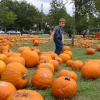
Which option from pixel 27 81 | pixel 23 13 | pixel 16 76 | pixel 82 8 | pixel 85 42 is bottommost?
pixel 85 42

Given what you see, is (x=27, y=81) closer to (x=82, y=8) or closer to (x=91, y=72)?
(x=91, y=72)

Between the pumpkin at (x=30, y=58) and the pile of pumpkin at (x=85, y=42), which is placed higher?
the pumpkin at (x=30, y=58)

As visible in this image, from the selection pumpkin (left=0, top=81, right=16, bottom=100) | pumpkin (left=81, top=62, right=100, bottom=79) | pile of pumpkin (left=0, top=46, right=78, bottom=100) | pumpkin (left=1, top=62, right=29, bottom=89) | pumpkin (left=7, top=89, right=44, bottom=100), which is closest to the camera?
pumpkin (left=7, top=89, right=44, bottom=100)

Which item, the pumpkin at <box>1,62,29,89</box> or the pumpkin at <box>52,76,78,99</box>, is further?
the pumpkin at <box>1,62,29,89</box>

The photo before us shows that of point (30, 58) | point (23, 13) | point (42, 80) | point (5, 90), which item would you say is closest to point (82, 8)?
point (30, 58)

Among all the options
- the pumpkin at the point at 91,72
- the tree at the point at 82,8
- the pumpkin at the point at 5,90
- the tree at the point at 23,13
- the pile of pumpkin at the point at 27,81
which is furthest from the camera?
the tree at the point at 23,13

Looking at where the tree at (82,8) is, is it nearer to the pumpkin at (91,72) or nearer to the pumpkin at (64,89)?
the pumpkin at (91,72)

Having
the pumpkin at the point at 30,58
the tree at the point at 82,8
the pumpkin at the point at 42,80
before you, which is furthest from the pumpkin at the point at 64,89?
the tree at the point at 82,8

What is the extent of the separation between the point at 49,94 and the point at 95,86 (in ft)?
3.24

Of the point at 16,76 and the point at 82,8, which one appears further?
the point at 82,8

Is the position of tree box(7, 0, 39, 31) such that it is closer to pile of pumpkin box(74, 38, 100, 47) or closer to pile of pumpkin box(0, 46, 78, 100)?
pile of pumpkin box(74, 38, 100, 47)

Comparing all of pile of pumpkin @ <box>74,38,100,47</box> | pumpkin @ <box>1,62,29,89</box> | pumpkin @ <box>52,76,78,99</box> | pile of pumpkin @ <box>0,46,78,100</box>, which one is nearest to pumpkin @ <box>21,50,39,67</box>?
pile of pumpkin @ <box>0,46,78,100</box>

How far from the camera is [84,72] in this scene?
5074 mm

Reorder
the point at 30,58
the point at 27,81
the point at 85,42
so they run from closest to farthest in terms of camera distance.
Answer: the point at 27,81 < the point at 30,58 < the point at 85,42
